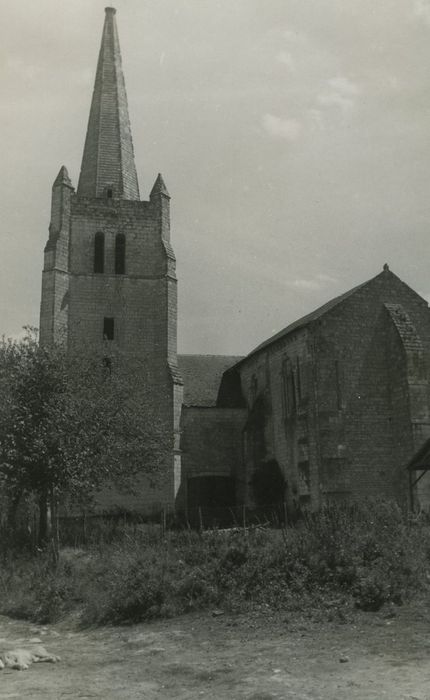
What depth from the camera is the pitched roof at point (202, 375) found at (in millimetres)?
34844

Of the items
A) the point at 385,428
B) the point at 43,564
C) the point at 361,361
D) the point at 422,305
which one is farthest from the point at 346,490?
the point at 43,564

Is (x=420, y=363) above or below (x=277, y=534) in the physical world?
above

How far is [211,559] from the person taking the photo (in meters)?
12.7

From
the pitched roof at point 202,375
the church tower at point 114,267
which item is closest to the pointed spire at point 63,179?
the church tower at point 114,267

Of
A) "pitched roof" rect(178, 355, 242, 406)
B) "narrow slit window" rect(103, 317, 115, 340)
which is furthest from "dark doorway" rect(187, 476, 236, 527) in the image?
"narrow slit window" rect(103, 317, 115, 340)

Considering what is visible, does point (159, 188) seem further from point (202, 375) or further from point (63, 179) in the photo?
point (202, 375)

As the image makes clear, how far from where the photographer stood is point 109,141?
36.8 meters

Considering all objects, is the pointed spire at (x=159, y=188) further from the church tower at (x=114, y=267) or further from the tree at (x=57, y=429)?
the tree at (x=57, y=429)

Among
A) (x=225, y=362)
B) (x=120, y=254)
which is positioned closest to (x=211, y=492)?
(x=225, y=362)

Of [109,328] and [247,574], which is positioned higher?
[109,328]

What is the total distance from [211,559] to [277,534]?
188 centimetres

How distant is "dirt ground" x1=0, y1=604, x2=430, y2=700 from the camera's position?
6.87 m

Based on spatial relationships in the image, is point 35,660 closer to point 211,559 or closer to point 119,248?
point 211,559

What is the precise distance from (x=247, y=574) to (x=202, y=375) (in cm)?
2551
